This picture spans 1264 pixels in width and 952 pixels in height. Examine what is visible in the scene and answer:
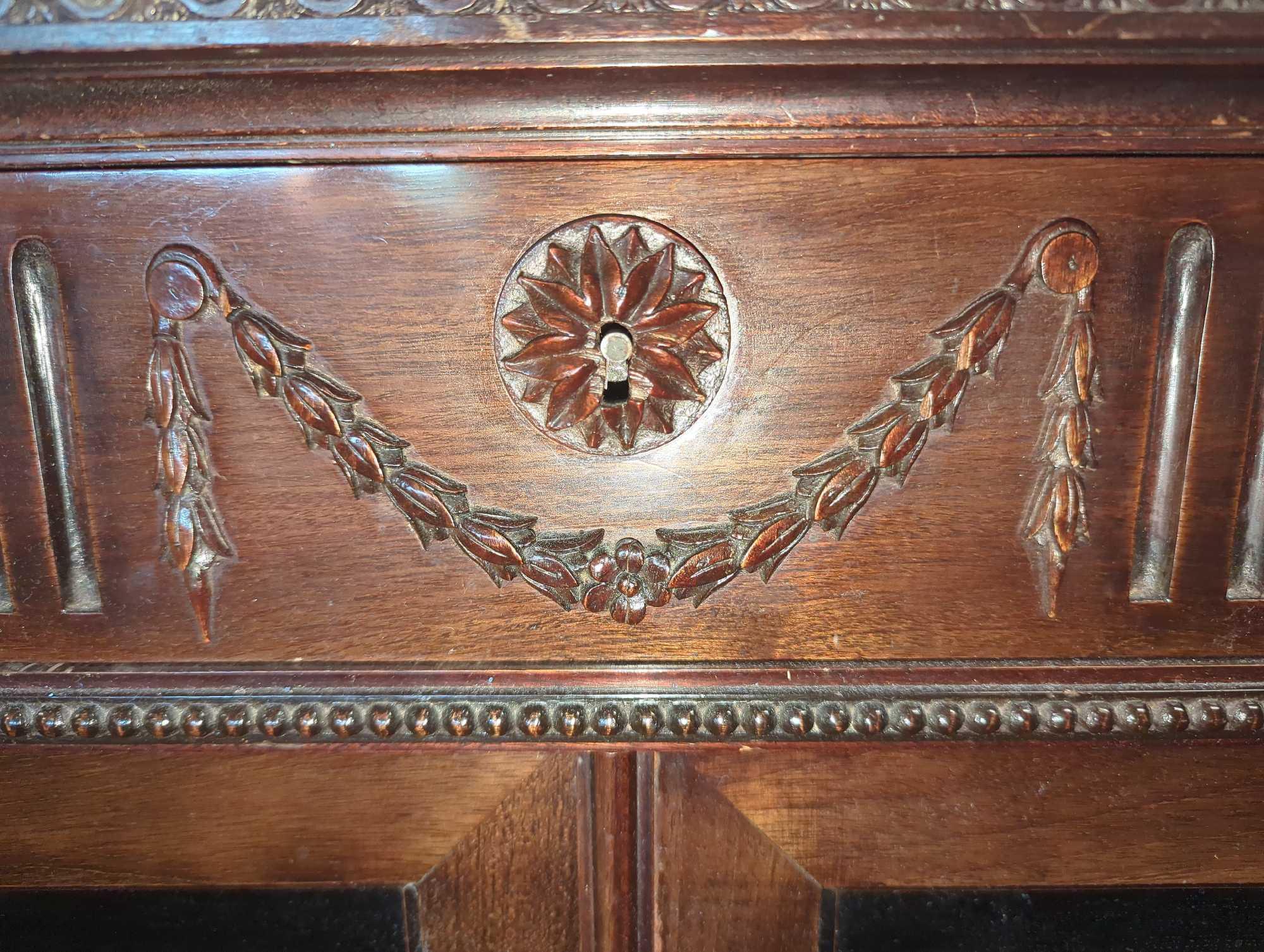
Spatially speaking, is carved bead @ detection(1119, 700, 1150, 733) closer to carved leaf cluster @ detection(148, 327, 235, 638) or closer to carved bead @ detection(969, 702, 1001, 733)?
carved bead @ detection(969, 702, 1001, 733)

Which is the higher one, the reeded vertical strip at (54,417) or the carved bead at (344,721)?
the reeded vertical strip at (54,417)

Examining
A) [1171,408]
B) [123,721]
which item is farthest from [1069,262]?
[123,721]

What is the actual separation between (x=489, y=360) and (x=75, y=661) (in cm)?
28

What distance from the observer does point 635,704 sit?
44cm

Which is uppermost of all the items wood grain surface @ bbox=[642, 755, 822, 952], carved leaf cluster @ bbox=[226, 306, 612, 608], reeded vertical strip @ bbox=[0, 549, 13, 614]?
carved leaf cluster @ bbox=[226, 306, 612, 608]

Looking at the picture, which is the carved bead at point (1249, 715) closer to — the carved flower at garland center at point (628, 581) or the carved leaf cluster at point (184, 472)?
the carved flower at garland center at point (628, 581)

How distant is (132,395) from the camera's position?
1.37 ft

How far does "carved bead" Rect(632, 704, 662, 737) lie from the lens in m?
0.43

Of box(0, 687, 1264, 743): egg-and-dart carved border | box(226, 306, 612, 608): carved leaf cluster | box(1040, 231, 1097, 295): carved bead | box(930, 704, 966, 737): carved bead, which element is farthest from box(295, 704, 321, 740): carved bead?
box(1040, 231, 1097, 295): carved bead

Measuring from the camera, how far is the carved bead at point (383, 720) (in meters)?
0.43

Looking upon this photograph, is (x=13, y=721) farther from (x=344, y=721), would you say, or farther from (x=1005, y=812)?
Answer: (x=1005, y=812)

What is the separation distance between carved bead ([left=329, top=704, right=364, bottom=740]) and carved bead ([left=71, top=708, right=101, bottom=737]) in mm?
127

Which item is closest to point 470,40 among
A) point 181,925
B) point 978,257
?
point 978,257

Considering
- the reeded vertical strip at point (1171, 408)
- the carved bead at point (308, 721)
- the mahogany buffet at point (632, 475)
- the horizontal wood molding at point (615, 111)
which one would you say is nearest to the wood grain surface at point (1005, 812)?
the mahogany buffet at point (632, 475)
